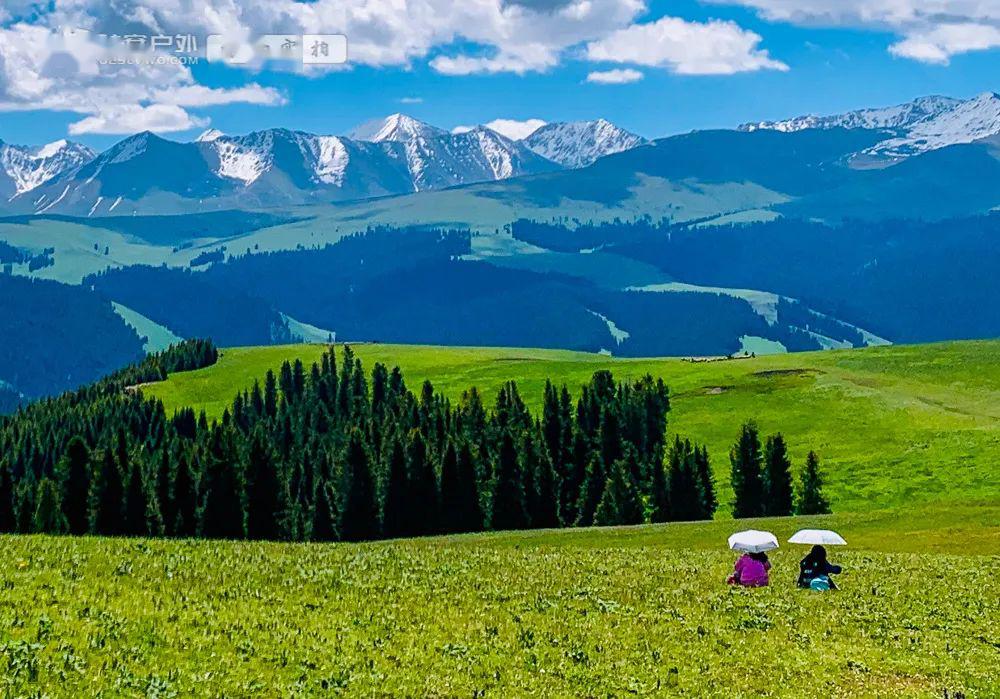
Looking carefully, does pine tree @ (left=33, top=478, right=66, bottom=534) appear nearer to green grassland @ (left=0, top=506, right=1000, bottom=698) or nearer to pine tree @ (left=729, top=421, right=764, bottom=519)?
green grassland @ (left=0, top=506, right=1000, bottom=698)

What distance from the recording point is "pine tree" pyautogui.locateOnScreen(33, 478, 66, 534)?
109 m

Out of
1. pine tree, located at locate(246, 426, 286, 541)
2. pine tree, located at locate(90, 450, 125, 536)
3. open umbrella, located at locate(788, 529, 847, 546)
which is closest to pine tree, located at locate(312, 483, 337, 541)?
pine tree, located at locate(246, 426, 286, 541)

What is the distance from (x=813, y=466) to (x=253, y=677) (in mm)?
120792

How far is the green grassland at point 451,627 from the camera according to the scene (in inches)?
1085

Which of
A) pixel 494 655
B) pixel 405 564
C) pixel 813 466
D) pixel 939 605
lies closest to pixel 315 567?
pixel 405 564

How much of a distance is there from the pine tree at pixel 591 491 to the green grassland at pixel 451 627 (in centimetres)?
9616

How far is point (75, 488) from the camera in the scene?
116938 millimetres

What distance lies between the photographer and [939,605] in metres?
43.8

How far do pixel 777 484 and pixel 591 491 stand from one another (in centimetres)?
2470

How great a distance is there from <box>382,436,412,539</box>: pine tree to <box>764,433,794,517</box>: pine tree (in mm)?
46281

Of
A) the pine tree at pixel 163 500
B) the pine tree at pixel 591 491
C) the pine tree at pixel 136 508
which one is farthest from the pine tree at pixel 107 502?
the pine tree at pixel 591 491

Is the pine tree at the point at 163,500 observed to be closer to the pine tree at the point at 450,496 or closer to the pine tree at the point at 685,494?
the pine tree at the point at 450,496

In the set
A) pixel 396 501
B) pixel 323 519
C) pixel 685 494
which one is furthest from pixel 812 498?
pixel 323 519

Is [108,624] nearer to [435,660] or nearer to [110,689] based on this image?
[110,689]
